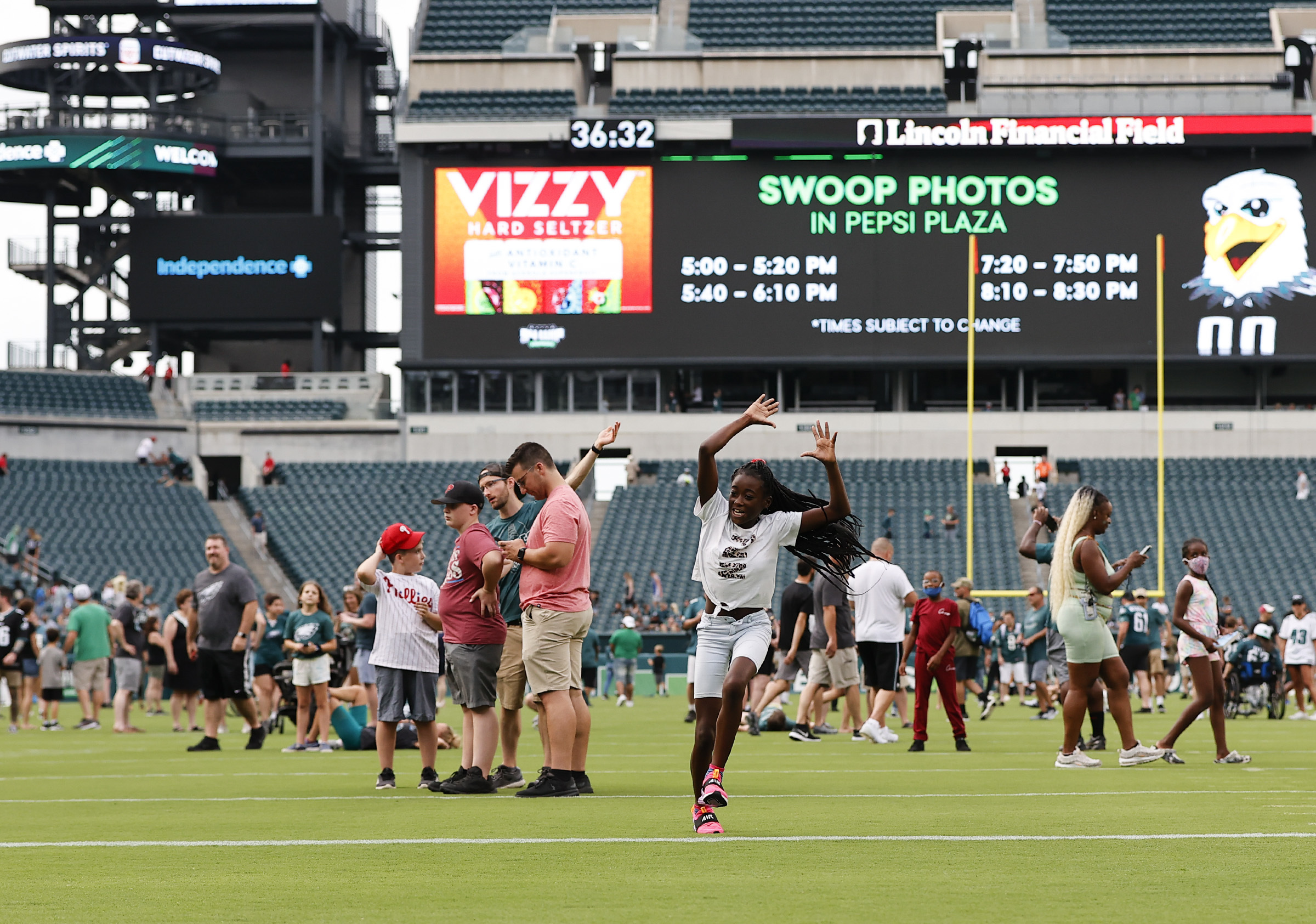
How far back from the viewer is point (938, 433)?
44438 mm

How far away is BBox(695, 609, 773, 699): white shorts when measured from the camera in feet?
25.8

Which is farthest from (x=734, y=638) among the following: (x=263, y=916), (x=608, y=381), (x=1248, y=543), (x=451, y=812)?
(x=608, y=381)

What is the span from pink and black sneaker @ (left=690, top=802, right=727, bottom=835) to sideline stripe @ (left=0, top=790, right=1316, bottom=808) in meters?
1.91

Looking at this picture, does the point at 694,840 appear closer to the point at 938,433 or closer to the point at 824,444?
the point at 824,444

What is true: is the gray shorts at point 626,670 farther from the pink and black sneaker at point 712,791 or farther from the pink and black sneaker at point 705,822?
the pink and black sneaker at point 705,822

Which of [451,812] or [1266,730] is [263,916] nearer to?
[451,812]

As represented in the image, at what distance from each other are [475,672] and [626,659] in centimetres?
1781

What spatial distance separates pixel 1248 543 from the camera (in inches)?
1547

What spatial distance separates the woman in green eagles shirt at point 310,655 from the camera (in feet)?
49.1

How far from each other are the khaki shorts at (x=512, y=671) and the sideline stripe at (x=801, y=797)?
27.7 inches

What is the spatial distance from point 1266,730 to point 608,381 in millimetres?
28444

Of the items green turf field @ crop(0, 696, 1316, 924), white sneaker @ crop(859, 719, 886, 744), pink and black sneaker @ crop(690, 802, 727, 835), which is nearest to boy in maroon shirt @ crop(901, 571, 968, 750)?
green turf field @ crop(0, 696, 1316, 924)

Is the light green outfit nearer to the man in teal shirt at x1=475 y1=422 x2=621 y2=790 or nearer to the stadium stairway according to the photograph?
the man in teal shirt at x1=475 y1=422 x2=621 y2=790

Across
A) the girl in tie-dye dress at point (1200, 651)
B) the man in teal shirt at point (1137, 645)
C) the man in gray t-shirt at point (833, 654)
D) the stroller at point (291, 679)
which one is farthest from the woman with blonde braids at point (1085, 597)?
the man in teal shirt at point (1137, 645)
